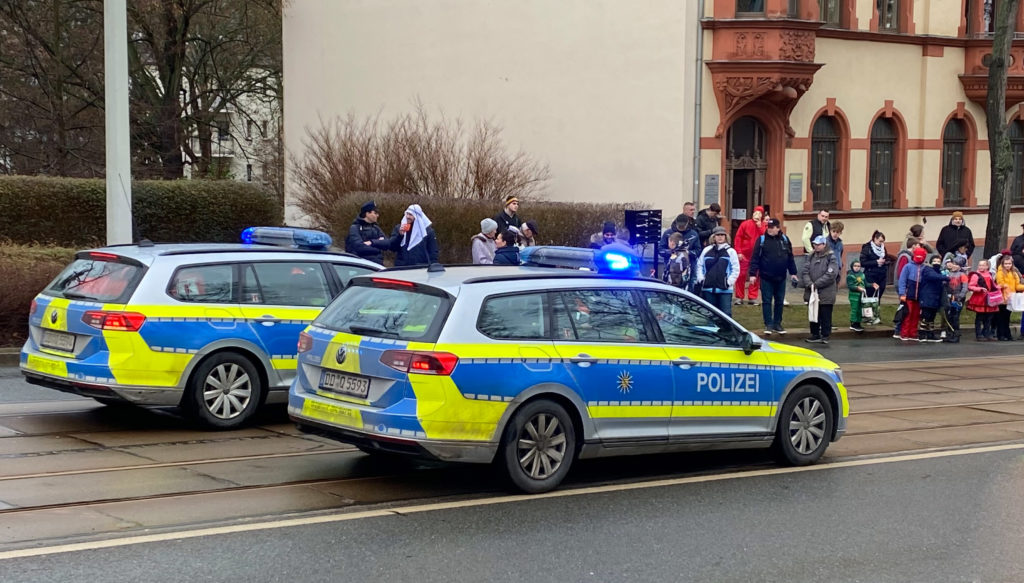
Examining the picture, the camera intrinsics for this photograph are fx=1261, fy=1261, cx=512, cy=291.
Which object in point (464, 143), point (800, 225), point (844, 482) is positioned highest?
point (464, 143)

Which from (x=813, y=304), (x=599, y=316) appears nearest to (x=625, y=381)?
(x=599, y=316)

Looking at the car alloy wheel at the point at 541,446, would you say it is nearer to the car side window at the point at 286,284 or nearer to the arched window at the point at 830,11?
the car side window at the point at 286,284

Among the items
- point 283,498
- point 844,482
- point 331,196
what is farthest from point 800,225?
point 283,498

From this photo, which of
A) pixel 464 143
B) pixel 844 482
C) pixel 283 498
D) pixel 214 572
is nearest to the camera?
pixel 214 572

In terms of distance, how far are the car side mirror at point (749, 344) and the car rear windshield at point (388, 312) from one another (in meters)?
2.48

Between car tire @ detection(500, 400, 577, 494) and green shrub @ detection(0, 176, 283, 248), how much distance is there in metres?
15.2

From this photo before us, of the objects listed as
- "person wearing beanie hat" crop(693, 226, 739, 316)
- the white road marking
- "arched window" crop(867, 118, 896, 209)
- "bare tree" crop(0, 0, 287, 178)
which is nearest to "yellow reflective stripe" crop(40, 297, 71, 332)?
the white road marking

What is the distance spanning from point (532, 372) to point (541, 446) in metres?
0.52

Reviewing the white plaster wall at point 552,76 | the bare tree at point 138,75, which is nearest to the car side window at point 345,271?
the white plaster wall at point 552,76

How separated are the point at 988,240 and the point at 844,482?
18.9 m

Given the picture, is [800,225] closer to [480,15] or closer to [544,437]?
[480,15]

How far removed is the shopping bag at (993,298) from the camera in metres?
20.7

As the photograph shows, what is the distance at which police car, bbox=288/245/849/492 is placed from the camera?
7852mm

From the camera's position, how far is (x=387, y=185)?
88.2 ft
